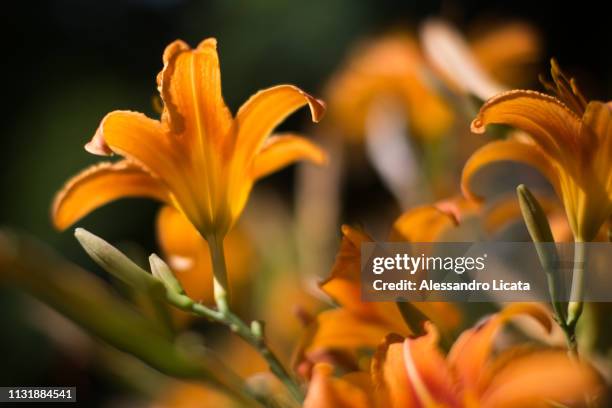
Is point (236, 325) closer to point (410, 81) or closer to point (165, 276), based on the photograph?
point (165, 276)

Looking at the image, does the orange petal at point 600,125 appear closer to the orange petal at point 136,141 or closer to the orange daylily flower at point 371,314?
the orange daylily flower at point 371,314

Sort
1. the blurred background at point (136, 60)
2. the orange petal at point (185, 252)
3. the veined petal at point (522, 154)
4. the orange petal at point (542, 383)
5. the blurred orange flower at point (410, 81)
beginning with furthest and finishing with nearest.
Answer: the blurred background at point (136, 60)
the blurred orange flower at point (410, 81)
the orange petal at point (185, 252)
the veined petal at point (522, 154)
the orange petal at point (542, 383)

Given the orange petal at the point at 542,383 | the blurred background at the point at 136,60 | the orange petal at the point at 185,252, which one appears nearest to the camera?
the orange petal at the point at 542,383

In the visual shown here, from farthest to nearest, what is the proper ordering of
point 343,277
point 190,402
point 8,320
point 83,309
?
point 8,320 < point 190,402 < point 343,277 < point 83,309

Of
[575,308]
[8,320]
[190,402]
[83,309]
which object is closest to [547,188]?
[190,402]

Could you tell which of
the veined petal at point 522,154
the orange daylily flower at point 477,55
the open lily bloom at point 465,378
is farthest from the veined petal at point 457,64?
the open lily bloom at point 465,378

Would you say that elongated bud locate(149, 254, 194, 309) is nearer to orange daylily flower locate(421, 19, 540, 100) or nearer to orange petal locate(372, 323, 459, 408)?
orange petal locate(372, 323, 459, 408)

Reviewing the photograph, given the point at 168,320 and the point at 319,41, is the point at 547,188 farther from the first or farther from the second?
the point at 319,41
